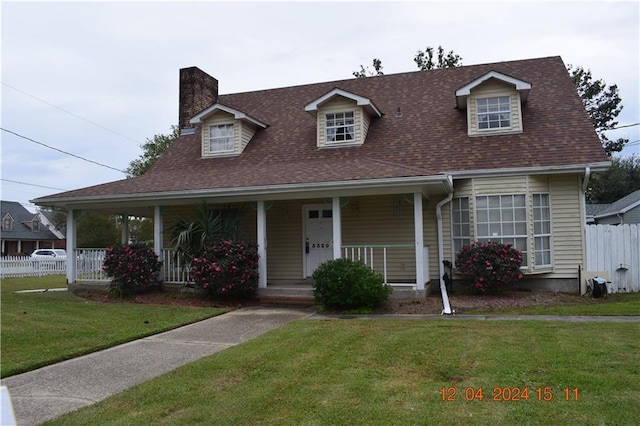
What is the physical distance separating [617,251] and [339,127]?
27.9 ft

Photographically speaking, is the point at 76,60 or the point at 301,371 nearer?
the point at 301,371

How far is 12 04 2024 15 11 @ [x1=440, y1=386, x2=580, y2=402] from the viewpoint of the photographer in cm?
427

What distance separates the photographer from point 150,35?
11469 millimetres

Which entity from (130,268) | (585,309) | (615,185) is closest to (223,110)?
(130,268)

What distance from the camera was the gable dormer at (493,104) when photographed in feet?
42.0

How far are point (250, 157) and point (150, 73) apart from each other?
20.3ft

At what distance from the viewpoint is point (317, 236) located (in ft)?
45.2

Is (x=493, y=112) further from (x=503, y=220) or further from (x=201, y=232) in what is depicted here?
(x=201, y=232)

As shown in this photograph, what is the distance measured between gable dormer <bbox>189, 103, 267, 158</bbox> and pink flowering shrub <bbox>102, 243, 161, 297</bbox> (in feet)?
14.9

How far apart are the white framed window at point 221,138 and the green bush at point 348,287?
742cm

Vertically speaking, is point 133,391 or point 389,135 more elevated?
point 389,135

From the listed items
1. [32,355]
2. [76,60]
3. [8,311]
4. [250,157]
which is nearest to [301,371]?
[32,355]

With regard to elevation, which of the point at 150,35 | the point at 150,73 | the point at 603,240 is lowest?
the point at 603,240

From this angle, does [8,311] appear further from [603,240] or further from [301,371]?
[603,240]
